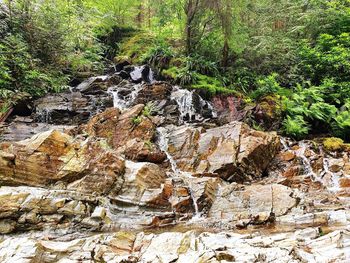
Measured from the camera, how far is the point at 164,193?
27.2ft

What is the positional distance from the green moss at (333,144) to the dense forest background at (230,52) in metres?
1.04

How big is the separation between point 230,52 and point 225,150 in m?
8.17

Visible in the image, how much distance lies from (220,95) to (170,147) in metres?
4.87

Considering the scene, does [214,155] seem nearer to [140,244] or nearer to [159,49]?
[140,244]

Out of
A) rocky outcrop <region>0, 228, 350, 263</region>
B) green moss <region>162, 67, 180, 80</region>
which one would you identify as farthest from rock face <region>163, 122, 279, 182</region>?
green moss <region>162, 67, 180, 80</region>

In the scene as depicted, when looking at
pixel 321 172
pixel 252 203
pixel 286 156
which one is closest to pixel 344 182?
pixel 321 172

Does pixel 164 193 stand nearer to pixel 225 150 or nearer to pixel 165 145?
pixel 225 150

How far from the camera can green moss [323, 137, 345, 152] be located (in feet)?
39.2

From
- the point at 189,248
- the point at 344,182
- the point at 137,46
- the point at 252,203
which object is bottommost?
the point at 344,182

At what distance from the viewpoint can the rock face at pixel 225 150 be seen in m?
9.99

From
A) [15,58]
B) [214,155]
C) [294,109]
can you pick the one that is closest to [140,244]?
[214,155]

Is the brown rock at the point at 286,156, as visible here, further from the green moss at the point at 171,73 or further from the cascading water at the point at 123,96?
the green moss at the point at 171,73

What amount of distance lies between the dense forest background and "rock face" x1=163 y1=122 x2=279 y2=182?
2742mm

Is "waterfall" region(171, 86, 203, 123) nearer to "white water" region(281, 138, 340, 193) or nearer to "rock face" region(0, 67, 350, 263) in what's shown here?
"rock face" region(0, 67, 350, 263)
